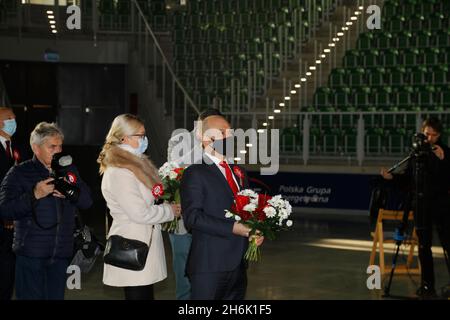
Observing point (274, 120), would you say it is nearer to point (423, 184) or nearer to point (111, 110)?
point (111, 110)

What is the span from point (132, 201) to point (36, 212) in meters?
0.79

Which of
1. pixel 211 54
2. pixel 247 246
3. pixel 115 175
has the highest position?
pixel 211 54

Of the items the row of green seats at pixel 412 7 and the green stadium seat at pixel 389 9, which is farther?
the green stadium seat at pixel 389 9

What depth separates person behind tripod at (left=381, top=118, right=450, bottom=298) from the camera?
32.1 feet

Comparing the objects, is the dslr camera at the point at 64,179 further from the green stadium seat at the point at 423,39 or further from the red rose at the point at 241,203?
the green stadium seat at the point at 423,39

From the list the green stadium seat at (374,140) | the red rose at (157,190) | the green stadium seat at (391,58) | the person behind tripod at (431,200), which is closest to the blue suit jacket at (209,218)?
the red rose at (157,190)

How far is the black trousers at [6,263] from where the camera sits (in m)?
7.68

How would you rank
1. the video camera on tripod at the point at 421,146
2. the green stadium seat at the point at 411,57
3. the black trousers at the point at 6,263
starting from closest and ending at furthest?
the black trousers at the point at 6,263
the video camera on tripod at the point at 421,146
the green stadium seat at the point at 411,57

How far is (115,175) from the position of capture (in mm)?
6285

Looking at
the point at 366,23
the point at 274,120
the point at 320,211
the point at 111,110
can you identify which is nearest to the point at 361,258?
the point at 320,211

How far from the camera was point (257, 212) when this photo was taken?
237 inches

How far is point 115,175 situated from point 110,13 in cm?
2016

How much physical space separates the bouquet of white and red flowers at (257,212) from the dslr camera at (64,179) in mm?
1193
